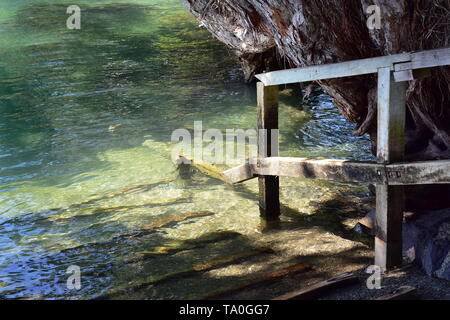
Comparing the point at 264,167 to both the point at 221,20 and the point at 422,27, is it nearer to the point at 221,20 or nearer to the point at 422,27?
the point at 422,27

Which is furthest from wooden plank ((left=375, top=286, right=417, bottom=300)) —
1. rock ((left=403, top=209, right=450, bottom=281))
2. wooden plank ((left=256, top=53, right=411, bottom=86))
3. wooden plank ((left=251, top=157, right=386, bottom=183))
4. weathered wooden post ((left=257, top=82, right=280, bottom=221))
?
weathered wooden post ((left=257, top=82, right=280, bottom=221))

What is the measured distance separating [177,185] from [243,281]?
4.02 metres

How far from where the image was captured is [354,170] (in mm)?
5332

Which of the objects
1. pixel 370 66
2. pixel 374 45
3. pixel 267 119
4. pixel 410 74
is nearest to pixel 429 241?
pixel 410 74

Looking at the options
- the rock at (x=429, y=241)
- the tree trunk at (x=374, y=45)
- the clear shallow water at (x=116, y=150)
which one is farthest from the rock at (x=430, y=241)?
the clear shallow water at (x=116, y=150)

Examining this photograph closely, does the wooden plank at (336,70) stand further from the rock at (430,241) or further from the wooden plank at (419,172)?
the rock at (430,241)

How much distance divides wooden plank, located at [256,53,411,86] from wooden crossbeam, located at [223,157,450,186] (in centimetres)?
92

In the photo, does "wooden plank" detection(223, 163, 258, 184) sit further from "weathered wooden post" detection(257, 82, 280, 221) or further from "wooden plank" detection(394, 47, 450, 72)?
"wooden plank" detection(394, 47, 450, 72)

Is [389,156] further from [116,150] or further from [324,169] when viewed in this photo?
[116,150]

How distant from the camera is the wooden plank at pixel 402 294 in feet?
14.1

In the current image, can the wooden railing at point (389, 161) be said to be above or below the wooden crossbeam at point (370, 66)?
below

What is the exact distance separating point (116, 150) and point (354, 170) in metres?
7.06

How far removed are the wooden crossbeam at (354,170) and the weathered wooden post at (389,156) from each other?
6 centimetres
